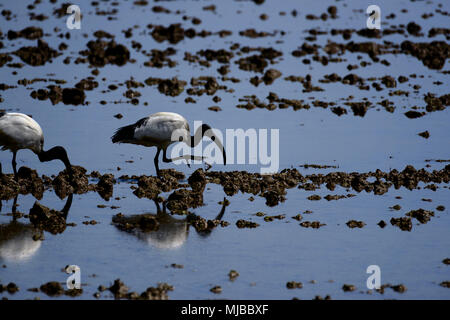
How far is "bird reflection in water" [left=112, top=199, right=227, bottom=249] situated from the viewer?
11688 millimetres

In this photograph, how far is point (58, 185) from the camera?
14086 mm

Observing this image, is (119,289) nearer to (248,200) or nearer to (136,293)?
(136,293)

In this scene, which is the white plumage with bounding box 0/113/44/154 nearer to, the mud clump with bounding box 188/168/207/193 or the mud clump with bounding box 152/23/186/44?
the mud clump with bounding box 188/168/207/193

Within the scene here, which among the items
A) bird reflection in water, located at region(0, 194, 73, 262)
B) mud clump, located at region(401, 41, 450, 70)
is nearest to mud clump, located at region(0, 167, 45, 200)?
bird reflection in water, located at region(0, 194, 73, 262)

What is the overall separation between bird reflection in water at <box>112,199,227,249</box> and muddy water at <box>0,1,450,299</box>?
4cm

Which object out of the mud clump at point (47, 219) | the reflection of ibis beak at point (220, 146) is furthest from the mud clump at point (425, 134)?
the mud clump at point (47, 219)

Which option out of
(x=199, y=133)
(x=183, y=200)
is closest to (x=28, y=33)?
(x=199, y=133)

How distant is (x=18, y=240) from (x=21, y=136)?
3.19 metres

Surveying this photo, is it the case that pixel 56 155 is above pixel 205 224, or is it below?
above

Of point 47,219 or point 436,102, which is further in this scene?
point 436,102

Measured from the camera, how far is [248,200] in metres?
13.8

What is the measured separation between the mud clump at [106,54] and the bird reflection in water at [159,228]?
44.3 ft
